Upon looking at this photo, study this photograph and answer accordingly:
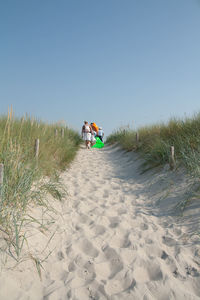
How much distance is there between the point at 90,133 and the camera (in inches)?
435

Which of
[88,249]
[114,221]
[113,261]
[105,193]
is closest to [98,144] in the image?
[105,193]

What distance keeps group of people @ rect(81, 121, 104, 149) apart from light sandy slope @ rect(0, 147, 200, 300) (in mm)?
7167

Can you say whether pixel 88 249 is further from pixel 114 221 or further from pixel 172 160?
pixel 172 160

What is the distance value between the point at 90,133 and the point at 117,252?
9.15 metres

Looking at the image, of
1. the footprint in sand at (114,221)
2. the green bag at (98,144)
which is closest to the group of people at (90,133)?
the green bag at (98,144)

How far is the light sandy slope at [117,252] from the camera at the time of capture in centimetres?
163

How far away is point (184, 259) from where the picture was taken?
1.97 metres

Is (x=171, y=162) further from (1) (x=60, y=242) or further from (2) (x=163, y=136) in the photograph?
(1) (x=60, y=242)

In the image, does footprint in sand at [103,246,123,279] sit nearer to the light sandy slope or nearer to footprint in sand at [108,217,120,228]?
the light sandy slope

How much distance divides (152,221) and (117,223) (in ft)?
1.60

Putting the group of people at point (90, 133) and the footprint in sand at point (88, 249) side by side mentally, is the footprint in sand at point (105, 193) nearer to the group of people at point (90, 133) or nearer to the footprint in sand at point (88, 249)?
the footprint in sand at point (88, 249)

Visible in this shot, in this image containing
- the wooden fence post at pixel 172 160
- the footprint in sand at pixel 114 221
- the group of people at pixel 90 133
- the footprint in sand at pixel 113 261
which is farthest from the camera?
the group of people at pixel 90 133

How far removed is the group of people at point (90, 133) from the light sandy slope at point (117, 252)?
7.17 m

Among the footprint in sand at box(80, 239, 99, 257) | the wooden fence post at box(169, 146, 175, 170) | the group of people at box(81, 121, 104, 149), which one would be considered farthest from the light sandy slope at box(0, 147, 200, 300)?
the group of people at box(81, 121, 104, 149)
